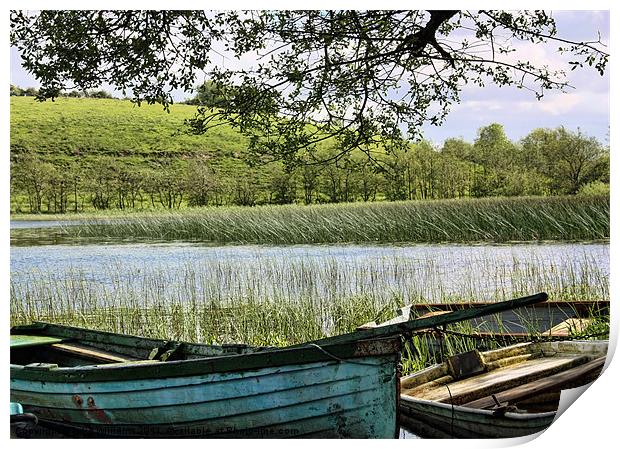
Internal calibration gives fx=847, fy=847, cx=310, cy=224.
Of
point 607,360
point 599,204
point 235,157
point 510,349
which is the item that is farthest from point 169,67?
point 599,204

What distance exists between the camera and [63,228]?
9617 mm

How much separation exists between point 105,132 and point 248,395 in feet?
18.6

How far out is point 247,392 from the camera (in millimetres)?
3947

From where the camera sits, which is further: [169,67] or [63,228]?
[63,228]

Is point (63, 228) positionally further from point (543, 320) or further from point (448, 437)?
point (448, 437)

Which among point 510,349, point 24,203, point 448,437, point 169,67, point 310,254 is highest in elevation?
point 169,67

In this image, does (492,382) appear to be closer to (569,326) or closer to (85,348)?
(569,326)

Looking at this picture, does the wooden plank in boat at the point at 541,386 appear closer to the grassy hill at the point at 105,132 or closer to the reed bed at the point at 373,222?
the reed bed at the point at 373,222

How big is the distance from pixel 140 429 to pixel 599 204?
537 centimetres

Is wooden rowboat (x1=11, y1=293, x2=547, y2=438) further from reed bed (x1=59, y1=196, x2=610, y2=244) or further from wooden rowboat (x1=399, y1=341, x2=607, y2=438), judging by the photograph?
reed bed (x1=59, y1=196, x2=610, y2=244)

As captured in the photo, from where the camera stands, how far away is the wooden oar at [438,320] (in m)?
3.60

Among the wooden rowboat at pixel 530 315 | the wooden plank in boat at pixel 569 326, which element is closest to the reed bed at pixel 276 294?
the wooden rowboat at pixel 530 315

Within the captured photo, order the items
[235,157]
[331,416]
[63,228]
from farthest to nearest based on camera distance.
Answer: [63,228]
[235,157]
[331,416]

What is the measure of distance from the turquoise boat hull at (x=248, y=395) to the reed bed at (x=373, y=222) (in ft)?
15.3
